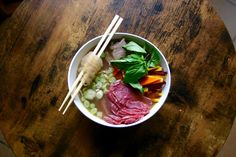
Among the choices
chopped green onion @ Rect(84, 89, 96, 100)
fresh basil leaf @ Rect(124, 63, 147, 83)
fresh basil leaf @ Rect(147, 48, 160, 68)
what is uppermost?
fresh basil leaf @ Rect(147, 48, 160, 68)

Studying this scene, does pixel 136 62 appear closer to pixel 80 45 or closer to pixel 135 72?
pixel 135 72

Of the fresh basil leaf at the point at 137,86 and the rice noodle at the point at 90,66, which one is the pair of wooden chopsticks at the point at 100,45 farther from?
the fresh basil leaf at the point at 137,86

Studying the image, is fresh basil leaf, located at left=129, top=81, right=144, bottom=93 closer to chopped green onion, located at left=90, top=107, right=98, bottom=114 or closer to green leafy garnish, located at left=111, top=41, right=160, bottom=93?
green leafy garnish, located at left=111, top=41, right=160, bottom=93

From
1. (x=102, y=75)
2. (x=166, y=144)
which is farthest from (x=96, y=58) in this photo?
(x=166, y=144)


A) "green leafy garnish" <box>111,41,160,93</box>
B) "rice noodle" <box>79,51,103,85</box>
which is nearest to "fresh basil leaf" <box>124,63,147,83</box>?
"green leafy garnish" <box>111,41,160,93</box>

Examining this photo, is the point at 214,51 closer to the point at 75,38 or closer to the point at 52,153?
the point at 75,38

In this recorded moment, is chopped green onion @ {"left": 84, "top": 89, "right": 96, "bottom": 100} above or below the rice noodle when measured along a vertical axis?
below
